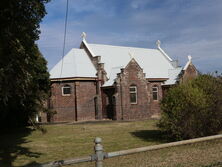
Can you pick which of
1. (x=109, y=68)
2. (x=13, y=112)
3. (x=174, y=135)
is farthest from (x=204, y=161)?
(x=109, y=68)

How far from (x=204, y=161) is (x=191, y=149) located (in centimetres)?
258

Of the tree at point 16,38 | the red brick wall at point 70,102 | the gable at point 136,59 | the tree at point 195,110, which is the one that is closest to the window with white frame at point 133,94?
the gable at point 136,59

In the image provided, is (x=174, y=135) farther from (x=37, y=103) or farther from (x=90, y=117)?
(x=90, y=117)

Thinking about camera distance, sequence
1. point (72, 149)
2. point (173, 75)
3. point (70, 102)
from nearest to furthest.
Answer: point (72, 149), point (70, 102), point (173, 75)

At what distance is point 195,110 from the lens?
14.8m

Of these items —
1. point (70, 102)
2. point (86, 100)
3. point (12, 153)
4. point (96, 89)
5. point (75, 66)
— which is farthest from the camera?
point (96, 89)

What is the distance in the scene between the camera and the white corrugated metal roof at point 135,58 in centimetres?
3541

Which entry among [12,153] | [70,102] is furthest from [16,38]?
[70,102]

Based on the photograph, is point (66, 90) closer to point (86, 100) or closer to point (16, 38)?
point (86, 100)

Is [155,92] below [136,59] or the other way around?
below

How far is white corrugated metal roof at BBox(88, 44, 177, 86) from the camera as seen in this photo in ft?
116

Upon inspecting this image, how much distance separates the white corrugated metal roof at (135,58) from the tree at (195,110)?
56.7ft

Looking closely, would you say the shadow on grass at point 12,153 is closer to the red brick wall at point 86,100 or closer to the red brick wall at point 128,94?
the red brick wall at point 86,100

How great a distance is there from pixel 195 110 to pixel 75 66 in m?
19.5
